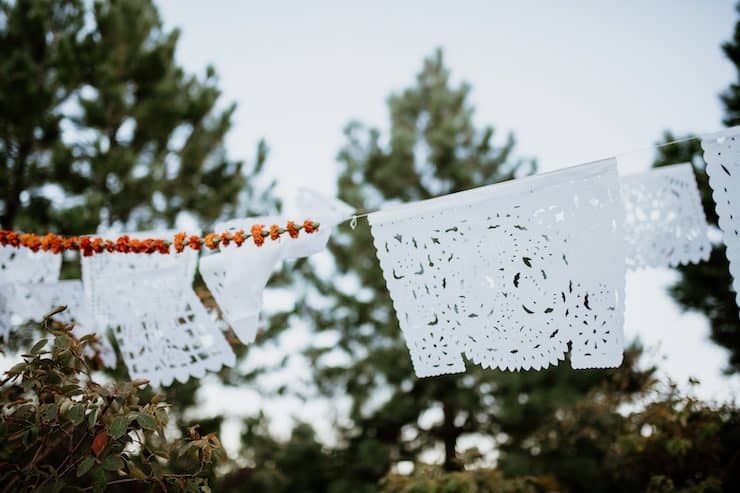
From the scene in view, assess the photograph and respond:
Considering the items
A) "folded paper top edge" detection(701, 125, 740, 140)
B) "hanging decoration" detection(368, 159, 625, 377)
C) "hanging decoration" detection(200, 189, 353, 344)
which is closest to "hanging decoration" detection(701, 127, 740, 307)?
"folded paper top edge" detection(701, 125, 740, 140)

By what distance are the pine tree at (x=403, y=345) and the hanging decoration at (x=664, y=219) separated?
2.03 meters

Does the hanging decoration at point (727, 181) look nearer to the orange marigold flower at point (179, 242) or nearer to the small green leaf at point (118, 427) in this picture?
the small green leaf at point (118, 427)

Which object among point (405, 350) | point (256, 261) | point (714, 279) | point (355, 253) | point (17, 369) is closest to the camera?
point (17, 369)

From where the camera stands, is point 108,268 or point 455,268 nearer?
point 455,268

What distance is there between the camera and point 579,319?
1.60 meters

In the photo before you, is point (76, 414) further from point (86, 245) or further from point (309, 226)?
point (86, 245)

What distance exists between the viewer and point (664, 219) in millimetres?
2404

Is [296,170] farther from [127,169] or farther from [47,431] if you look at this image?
[47,431]

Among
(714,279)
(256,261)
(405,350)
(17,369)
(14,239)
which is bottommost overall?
(405,350)

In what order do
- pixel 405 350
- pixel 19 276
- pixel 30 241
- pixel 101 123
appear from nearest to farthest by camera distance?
pixel 30 241, pixel 19 276, pixel 101 123, pixel 405 350

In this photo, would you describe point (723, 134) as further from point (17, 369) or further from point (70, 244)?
point (70, 244)

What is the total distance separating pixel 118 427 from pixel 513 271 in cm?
122

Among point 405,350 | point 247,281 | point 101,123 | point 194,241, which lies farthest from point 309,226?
point 405,350

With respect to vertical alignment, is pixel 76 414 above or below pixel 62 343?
below
